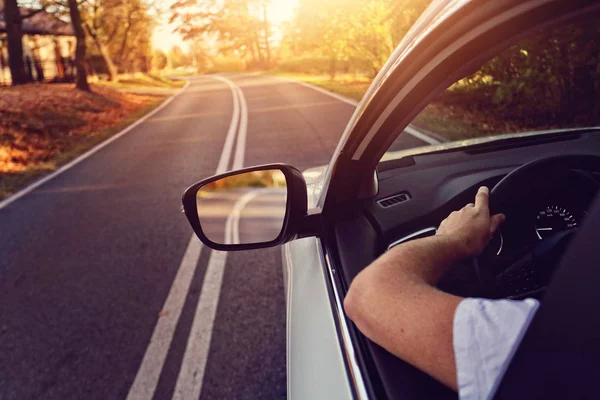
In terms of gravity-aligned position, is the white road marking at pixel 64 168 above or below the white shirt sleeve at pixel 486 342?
below

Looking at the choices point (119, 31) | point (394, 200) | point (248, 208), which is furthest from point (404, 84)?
point (119, 31)

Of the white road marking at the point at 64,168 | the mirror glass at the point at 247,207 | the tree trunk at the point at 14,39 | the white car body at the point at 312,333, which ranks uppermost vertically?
the tree trunk at the point at 14,39

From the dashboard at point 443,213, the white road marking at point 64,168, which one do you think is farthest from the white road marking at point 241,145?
the dashboard at point 443,213

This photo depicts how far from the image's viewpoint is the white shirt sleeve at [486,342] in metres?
0.85

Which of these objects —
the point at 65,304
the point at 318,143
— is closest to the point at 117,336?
the point at 65,304

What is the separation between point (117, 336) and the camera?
3.62 m

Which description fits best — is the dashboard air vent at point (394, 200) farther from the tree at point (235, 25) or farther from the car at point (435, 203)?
the tree at point (235, 25)

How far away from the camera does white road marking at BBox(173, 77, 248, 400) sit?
9.84ft

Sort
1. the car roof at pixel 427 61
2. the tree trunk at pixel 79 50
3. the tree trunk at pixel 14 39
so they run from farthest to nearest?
the tree trunk at pixel 79 50 < the tree trunk at pixel 14 39 < the car roof at pixel 427 61

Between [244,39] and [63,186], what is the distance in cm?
6773

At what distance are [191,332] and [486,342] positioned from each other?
10.1 feet

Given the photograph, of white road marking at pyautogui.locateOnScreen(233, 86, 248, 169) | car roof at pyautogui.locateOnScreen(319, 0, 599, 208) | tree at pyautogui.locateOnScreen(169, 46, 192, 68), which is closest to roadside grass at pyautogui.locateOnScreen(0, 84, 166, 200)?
white road marking at pyautogui.locateOnScreen(233, 86, 248, 169)

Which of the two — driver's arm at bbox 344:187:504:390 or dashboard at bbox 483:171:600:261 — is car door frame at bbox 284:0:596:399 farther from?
dashboard at bbox 483:171:600:261

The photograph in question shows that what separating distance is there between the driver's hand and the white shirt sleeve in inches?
14.1
